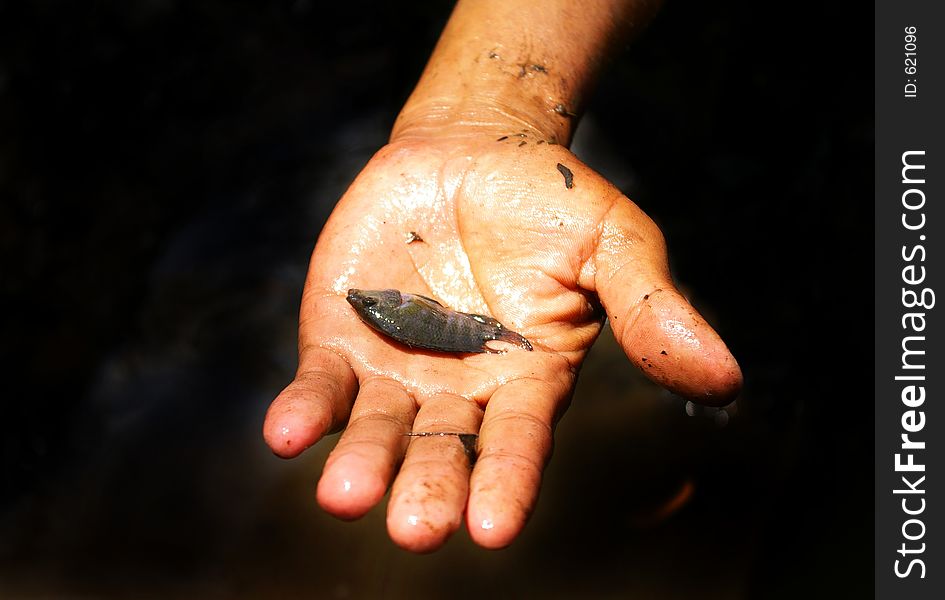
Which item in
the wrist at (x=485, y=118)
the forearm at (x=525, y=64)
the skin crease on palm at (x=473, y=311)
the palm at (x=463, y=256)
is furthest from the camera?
the forearm at (x=525, y=64)

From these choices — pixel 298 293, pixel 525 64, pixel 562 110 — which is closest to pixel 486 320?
pixel 562 110

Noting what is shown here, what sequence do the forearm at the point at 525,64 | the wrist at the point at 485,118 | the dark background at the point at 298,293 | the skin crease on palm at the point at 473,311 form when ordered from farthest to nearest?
the dark background at the point at 298,293, the forearm at the point at 525,64, the wrist at the point at 485,118, the skin crease on palm at the point at 473,311

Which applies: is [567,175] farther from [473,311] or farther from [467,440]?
[467,440]

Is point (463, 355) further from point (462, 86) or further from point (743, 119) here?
point (743, 119)

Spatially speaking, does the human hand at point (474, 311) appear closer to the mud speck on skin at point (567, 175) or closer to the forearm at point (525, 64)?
the mud speck on skin at point (567, 175)

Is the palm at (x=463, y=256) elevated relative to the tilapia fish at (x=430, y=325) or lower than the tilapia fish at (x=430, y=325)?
elevated

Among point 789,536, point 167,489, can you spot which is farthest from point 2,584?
point 789,536

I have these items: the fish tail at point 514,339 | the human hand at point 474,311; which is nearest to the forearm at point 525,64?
the human hand at point 474,311

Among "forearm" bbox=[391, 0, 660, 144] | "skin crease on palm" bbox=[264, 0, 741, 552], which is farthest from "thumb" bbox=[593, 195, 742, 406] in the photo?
"forearm" bbox=[391, 0, 660, 144]
